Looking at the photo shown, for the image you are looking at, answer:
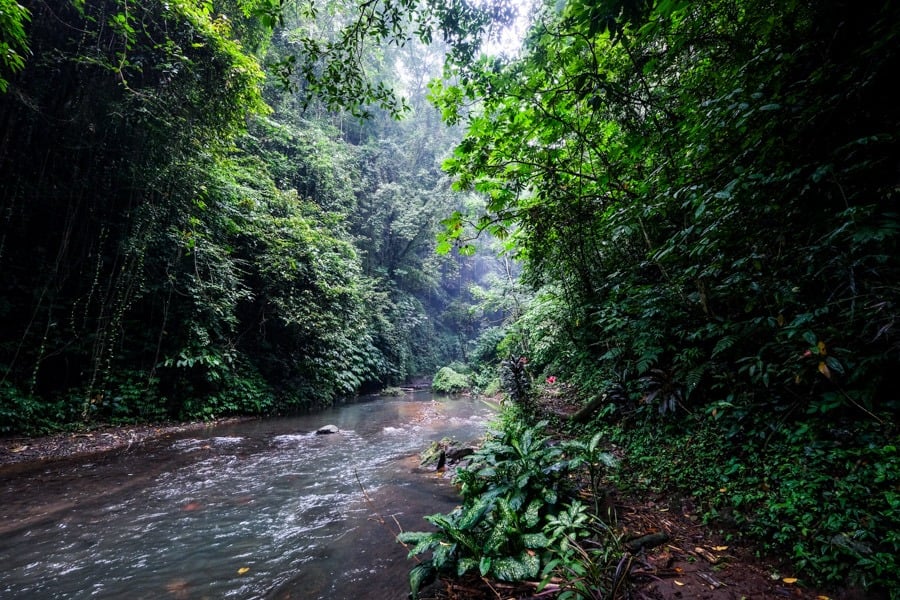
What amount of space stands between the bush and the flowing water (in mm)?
11546

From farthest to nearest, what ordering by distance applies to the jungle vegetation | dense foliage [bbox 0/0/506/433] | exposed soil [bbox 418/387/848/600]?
1. dense foliage [bbox 0/0/506/433]
2. the jungle vegetation
3. exposed soil [bbox 418/387/848/600]

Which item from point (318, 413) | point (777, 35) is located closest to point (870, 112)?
point (777, 35)

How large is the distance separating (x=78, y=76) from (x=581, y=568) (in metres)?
10.0

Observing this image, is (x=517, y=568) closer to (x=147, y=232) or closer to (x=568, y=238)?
(x=568, y=238)

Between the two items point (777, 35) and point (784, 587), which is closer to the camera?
point (784, 587)

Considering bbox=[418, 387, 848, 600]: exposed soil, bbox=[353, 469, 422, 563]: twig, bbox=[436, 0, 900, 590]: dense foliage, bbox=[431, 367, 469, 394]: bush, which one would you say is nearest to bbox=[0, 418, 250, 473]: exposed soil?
bbox=[353, 469, 422, 563]: twig

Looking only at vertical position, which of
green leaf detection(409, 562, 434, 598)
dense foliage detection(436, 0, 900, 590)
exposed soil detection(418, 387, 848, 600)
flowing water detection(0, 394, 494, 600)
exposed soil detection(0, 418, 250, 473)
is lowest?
flowing water detection(0, 394, 494, 600)

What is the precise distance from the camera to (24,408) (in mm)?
5727

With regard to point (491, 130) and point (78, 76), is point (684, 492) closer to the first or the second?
point (491, 130)

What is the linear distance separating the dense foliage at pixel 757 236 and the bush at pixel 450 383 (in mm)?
13838

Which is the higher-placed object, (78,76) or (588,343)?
(78,76)

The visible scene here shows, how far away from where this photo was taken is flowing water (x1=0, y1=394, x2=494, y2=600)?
2.61 m

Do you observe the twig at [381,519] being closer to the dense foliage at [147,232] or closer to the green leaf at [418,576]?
the green leaf at [418,576]

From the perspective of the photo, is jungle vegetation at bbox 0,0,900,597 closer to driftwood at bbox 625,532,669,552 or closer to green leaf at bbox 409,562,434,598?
green leaf at bbox 409,562,434,598
